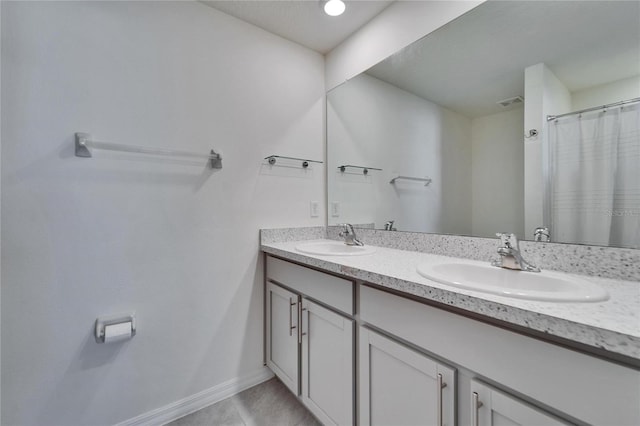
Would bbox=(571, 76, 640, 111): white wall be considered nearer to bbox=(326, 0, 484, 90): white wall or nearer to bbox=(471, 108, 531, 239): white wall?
bbox=(471, 108, 531, 239): white wall

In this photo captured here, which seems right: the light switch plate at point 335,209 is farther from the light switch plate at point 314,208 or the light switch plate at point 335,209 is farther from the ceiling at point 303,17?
the ceiling at point 303,17

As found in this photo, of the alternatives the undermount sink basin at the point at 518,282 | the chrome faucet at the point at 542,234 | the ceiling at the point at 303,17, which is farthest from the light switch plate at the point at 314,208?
the chrome faucet at the point at 542,234

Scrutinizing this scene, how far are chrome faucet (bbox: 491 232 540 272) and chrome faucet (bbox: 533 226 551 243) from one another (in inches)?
3.0

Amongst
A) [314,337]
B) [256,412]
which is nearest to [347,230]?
[314,337]

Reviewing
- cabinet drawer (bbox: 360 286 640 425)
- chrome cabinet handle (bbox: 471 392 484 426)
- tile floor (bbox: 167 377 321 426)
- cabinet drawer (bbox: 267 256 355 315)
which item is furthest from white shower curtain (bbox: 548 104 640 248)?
tile floor (bbox: 167 377 321 426)

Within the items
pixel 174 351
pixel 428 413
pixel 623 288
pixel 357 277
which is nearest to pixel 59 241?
pixel 174 351

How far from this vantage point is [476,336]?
0.70 metres

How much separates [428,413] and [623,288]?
0.66 metres

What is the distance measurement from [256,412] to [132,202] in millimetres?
1261

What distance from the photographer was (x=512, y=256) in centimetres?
98

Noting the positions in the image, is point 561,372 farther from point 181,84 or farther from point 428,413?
point 181,84

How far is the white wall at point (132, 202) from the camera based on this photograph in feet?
3.58

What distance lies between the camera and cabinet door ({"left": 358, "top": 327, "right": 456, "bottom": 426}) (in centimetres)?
76

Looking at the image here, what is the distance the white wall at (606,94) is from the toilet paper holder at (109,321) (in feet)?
6.56
